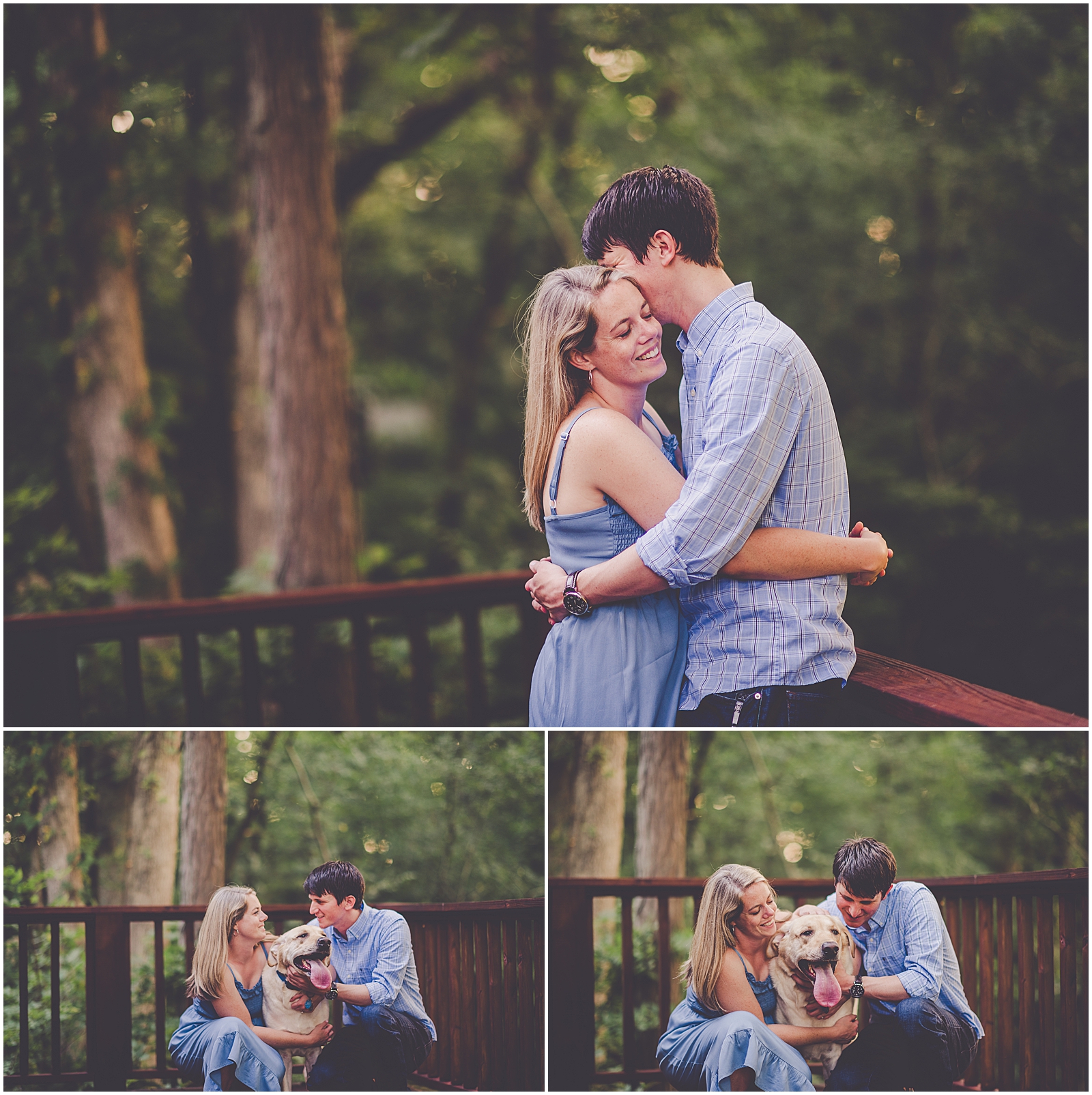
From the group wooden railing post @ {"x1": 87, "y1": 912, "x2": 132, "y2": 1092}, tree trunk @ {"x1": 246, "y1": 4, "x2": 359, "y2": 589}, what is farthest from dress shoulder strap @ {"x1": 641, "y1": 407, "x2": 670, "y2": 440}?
tree trunk @ {"x1": 246, "y1": 4, "x2": 359, "y2": 589}

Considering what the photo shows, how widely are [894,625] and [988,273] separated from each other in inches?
124

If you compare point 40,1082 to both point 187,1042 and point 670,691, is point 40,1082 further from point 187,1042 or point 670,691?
point 670,691

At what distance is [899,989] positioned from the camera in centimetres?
192

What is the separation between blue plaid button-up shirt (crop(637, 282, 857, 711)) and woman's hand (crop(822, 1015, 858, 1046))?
668 millimetres

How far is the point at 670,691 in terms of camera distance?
1930 millimetres

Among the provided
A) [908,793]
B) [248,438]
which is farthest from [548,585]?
[248,438]

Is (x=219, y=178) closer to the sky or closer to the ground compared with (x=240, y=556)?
closer to the sky

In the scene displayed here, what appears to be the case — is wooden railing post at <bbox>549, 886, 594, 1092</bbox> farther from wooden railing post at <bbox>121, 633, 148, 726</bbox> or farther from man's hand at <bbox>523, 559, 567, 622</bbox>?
wooden railing post at <bbox>121, 633, 148, 726</bbox>

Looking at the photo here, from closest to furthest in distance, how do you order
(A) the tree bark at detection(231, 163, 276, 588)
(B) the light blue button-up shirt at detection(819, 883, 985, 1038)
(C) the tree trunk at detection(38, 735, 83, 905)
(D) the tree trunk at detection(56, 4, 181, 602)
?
(B) the light blue button-up shirt at detection(819, 883, 985, 1038)
(C) the tree trunk at detection(38, 735, 83, 905)
(D) the tree trunk at detection(56, 4, 181, 602)
(A) the tree bark at detection(231, 163, 276, 588)

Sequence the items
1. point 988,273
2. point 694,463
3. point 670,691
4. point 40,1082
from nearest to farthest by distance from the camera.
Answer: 1. point 694,463
2. point 670,691
3. point 40,1082
4. point 988,273

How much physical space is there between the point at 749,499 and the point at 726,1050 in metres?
1.10

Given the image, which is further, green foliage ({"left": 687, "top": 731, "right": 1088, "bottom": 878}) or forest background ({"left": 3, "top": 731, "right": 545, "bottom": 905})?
forest background ({"left": 3, "top": 731, "right": 545, "bottom": 905})

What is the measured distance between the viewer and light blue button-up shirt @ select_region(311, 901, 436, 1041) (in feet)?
6.83

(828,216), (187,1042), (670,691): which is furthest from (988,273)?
(187,1042)
